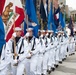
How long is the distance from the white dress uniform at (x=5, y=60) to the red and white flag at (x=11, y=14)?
2.17 feet

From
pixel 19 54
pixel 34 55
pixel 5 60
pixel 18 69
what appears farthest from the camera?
pixel 34 55

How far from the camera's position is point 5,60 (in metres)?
8.34

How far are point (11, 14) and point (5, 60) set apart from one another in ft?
6.79

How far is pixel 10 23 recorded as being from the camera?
976 centimetres

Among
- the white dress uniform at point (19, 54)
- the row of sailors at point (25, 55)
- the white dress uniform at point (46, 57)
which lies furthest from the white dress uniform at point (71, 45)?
the white dress uniform at point (19, 54)

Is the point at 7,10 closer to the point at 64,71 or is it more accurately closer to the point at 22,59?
the point at 22,59

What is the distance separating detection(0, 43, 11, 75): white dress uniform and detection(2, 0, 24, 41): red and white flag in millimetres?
661

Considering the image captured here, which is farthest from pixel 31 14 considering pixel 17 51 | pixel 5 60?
pixel 5 60

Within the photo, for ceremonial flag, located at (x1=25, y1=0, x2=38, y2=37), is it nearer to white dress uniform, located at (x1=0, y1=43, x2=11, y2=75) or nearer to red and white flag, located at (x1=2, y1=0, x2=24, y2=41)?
red and white flag, located at (x1=2, y1=0, x2=24, y2=41)

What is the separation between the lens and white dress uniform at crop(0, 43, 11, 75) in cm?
805

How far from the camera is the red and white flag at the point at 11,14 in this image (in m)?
9.09

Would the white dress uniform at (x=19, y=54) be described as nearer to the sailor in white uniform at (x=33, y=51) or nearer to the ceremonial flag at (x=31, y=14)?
the sailor in white uniform at (x=33, y=51)

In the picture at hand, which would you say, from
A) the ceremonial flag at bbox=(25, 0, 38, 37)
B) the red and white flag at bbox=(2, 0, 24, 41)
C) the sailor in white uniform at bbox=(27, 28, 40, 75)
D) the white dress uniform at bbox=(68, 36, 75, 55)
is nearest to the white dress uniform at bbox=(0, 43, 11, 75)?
the red and white flag at bbox=(2, 0, 24, 41)

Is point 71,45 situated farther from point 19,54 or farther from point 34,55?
point 19,54
